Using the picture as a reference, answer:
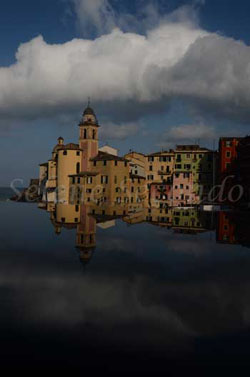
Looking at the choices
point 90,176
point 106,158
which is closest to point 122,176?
point 106,158

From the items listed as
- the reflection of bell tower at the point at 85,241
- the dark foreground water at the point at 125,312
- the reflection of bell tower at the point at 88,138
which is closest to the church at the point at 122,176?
the reflection of bell tower at the point at 88,138

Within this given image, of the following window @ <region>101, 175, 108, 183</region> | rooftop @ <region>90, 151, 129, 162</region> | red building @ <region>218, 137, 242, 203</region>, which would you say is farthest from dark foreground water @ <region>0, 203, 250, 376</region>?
rooftop @ <region>90, 151, 129, 162</region>

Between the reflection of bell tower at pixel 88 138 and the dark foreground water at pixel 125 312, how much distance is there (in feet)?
184

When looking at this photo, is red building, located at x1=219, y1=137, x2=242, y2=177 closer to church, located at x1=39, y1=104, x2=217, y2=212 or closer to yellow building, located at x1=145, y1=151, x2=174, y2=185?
church, located at x1=39, y1=104, x2=217, y2=212

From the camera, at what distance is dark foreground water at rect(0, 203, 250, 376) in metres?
6.46

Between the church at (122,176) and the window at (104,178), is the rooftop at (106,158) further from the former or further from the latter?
the window at (104,178)

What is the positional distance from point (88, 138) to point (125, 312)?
66.2 meters

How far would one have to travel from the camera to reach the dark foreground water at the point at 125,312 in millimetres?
6461

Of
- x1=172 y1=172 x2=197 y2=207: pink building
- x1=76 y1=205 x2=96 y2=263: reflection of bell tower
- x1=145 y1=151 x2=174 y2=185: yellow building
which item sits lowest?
x1=76 y1=205 x2=96 y2=263: reflection of bell tower

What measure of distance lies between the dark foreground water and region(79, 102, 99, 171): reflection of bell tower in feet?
184

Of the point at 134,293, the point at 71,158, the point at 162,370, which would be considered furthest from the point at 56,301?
the point at 71,158

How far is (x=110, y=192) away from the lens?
67250 millimetres

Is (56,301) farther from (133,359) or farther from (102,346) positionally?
(133,359)

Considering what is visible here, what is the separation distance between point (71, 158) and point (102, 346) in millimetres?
65996
